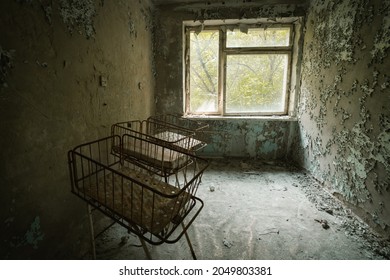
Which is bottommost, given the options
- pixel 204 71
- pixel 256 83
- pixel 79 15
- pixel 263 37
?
pixel 256 83

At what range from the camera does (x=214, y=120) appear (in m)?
3.95

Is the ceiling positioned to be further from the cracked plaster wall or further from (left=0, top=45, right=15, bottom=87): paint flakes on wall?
(left=0, top=45, right=15, bottom=87): paint flakes on wall

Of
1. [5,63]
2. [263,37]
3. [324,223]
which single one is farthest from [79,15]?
[263,37]

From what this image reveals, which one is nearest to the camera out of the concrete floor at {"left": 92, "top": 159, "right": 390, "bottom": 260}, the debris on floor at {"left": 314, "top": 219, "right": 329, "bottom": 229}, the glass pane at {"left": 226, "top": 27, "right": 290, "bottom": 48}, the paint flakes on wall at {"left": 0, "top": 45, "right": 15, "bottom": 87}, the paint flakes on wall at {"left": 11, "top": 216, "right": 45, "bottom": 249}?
the paint flakes on wall at {"left": 0, "top": 45, "right": 15, "bottom": 87}

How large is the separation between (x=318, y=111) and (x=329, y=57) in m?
0.71

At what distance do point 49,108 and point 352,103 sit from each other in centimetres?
283

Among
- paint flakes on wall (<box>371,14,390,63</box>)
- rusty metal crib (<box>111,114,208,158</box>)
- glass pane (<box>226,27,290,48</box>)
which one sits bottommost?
rusty metal crib (<box>111,114,208,158</box>)

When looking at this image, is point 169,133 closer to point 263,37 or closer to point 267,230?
point 267,230

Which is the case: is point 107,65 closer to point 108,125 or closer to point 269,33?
point 108,125

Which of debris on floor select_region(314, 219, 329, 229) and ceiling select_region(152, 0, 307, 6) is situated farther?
ceiling select_region(152, 0, 307, 6)

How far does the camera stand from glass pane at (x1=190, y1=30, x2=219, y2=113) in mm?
3861

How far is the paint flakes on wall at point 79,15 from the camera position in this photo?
61.2 inches

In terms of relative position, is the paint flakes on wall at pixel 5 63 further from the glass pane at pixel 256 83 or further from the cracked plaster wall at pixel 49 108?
the glass pane at pixel 256 83

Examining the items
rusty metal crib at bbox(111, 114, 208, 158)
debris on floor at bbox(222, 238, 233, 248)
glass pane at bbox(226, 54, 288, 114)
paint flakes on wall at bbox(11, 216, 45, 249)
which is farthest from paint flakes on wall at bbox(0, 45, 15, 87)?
glass pane at bbox(226, 54, 288, 114)
